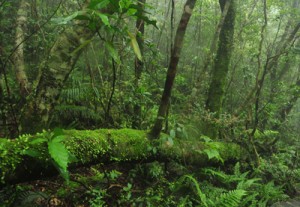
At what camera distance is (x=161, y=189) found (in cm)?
484

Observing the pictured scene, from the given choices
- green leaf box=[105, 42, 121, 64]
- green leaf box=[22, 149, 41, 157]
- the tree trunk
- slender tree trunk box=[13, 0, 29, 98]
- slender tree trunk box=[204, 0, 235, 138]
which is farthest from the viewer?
slender tree trunk box=[204, 0, 235, 138]

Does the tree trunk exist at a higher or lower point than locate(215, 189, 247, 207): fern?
higher

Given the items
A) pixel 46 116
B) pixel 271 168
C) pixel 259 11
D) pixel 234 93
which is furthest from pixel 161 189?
pixel 259 11

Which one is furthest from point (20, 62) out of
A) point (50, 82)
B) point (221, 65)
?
point (221, 65)

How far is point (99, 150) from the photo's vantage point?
12.3 ft

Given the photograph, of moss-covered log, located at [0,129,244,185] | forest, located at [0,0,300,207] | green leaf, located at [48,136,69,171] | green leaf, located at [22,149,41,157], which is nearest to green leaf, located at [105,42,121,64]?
forest, located at [0,0,300,207]

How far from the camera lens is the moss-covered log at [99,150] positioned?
2.83 meters

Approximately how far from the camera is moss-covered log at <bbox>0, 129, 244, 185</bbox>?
2.83 meters

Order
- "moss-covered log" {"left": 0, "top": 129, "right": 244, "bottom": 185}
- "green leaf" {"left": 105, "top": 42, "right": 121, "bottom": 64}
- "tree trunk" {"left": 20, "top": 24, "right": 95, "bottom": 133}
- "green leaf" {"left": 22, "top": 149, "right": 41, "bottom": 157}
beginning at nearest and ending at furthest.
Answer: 1. "green leaf" {"left": 22, "top": 149, "right": 41, "bottom": 157}
2. "moss-covered log" {"left": 0, "top": 129, "right": 244, "bottom": 185}
3. "green leaf" {"left": 105, "top": 42, "right": 121, "bottom": 64}
4. "tree trunk" {"left": 20, "top": 24, "right": 95, "bottom": 133}

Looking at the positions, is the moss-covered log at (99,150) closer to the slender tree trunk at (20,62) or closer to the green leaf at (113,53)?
the green leaf at (113,53)

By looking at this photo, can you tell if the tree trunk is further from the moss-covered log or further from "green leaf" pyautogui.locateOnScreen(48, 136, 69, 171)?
"green leaf" pyautogui.locateOnScreen(48, 136, 69, 171)

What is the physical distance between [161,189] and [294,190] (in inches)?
158

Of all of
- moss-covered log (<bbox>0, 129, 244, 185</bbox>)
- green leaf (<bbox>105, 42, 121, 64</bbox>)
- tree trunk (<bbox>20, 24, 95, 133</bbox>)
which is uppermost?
green leaf (<bbox>105, 42, 121, 64</bbox>)

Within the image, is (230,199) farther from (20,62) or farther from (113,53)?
(20,62)
